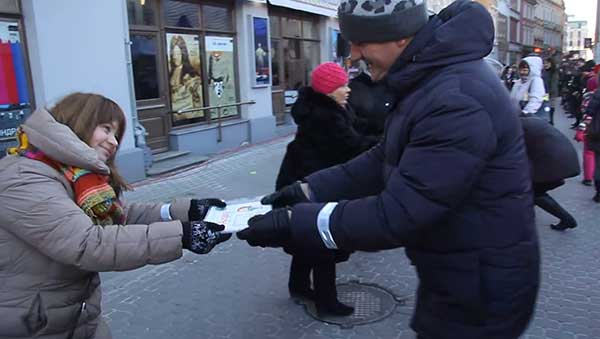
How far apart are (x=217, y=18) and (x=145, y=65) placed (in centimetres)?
252

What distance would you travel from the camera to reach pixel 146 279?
4.69 m

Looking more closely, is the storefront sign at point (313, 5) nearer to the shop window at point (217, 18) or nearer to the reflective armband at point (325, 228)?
the shop window at point (217, 18)

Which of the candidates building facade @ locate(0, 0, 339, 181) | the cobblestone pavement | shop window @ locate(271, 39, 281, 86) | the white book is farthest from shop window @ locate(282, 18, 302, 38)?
the white book

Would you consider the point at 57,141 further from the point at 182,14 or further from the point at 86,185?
the point at 182,14

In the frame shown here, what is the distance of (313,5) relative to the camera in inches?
561

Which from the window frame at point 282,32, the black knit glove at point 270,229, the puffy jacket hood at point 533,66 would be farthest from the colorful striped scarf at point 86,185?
the window frame at point 282,32

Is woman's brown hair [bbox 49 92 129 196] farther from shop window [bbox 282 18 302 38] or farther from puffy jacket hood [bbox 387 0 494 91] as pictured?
shop window [bbox 282 18 302 38]

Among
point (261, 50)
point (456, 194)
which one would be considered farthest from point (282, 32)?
point (456, 194)

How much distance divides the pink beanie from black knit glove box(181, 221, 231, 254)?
1998mm

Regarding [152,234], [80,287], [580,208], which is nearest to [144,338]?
[80,287]

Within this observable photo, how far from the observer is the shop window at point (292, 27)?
45.4 ft

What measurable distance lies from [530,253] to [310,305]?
2539mm

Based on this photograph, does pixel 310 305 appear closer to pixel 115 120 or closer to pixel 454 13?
pixel 115 120

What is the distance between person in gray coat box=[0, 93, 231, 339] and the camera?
177 cm
